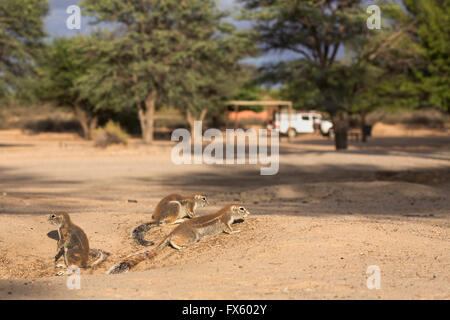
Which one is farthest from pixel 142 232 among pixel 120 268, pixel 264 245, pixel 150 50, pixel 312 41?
pixel 150 50

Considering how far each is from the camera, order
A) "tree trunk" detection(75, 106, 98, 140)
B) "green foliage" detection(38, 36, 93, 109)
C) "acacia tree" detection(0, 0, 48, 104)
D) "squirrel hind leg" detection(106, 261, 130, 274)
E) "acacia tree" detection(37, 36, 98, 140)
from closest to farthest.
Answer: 1. "squirrel hind leg" detection(106, 261, 130, 274)
2. "acacia tree" detection(0, 0, 48, 104)
3. "acacia tree" detection(37, 36, 98, 140)
4. "green foliage" detection(38, 36, 93, 109)
5. "tree trunk" detection(75, 106, 98, 140)

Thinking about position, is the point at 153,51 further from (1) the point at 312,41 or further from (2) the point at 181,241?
(2) the point at 181,241

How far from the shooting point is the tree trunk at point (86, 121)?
46844mm

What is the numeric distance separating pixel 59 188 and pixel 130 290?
1138 centimetres

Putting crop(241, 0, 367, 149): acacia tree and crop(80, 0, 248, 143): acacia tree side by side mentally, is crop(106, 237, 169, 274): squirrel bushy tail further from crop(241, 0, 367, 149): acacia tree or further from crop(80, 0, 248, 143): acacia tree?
crop(80, 0, 248, 143): acacia tree

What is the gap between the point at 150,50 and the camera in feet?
119

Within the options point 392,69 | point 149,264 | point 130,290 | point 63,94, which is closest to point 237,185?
point 149,264

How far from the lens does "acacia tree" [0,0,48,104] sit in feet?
111

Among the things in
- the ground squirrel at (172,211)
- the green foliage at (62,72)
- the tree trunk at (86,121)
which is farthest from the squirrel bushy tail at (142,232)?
the tree trunk at (86,121)

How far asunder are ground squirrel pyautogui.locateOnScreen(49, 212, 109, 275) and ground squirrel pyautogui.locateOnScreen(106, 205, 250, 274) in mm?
481

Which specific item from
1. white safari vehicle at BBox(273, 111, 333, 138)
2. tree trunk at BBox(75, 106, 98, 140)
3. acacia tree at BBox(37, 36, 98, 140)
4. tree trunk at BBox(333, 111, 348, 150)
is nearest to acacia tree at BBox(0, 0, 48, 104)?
acacia tree at BBox(37, 36, 98, 140)

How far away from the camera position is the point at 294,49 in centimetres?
2997

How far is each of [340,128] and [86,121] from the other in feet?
80.0
